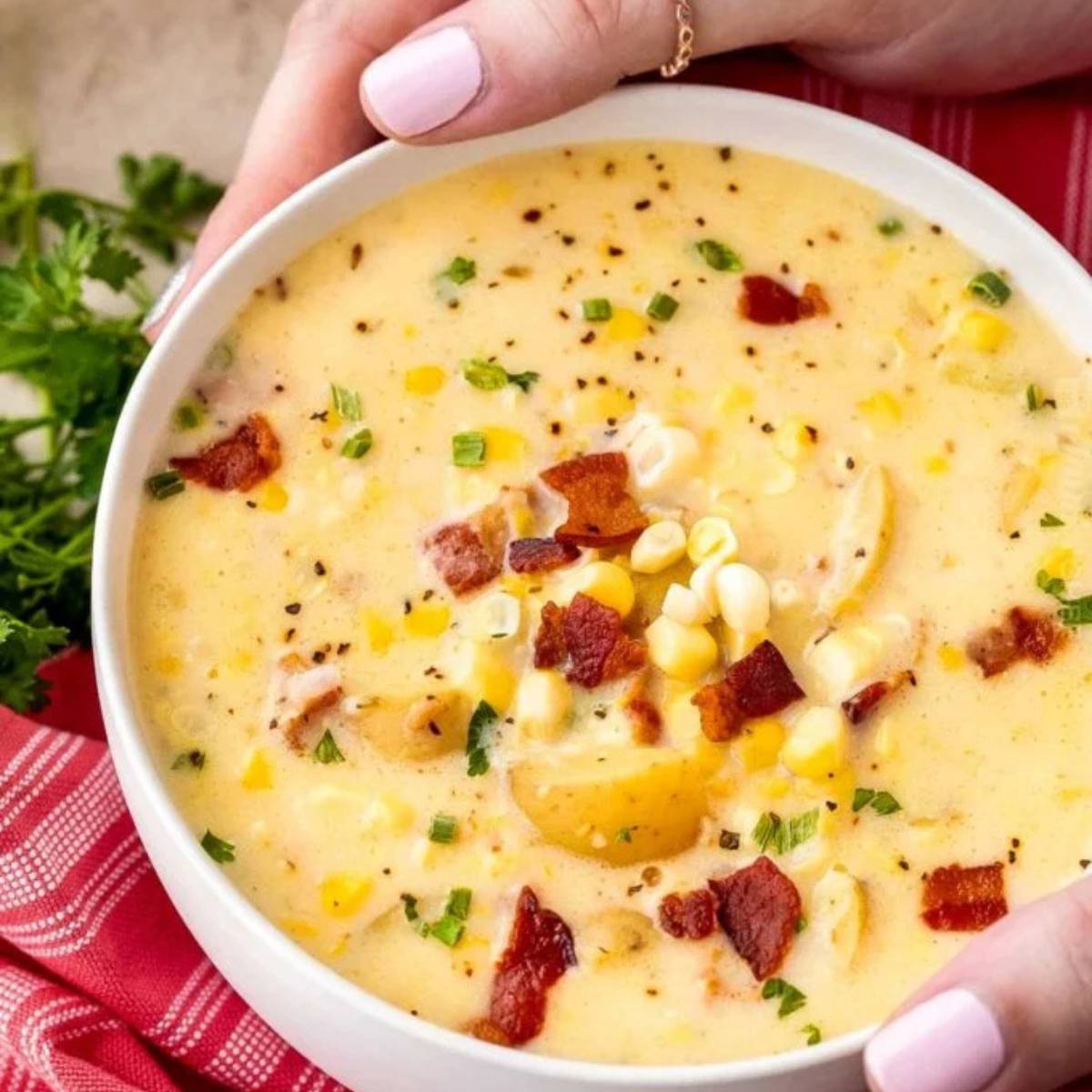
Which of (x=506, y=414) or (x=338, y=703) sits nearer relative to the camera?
(x=338, y=703)

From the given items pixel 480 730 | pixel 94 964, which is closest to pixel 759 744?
pixel 480 730

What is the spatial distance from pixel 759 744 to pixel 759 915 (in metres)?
0.19

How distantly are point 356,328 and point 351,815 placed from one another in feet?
1.99

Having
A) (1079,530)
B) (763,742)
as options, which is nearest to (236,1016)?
(763,742)

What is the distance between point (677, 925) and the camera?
1975 millimetres

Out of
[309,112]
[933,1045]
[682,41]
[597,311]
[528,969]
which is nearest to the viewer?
[933,1045]

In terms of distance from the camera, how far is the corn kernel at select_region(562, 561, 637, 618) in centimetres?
208

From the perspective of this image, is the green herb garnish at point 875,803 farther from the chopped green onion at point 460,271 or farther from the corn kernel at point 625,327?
→ the chopped green onion at point 460,271

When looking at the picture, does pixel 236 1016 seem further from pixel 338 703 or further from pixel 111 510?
pixel 111 510

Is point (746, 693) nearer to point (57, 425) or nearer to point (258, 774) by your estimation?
point (258, 774)

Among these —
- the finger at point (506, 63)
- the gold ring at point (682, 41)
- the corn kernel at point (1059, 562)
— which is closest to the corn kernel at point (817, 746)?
the corn kernel at point (1059, 562)

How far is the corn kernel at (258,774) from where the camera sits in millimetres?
2053

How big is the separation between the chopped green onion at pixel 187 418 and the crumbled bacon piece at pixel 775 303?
66cm

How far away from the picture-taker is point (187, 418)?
225cm
